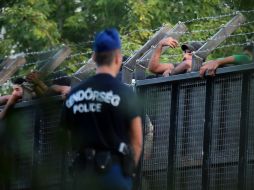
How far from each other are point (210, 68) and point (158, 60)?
770 millimetres

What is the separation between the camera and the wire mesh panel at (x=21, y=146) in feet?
9.78

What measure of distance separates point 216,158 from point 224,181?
580 millimetres

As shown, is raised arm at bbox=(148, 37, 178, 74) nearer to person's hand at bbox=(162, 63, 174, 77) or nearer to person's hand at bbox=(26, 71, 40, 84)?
person's hand at bbox=(162, 63, 174, 77)

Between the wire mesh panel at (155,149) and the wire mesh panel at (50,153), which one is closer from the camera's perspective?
the wire mesh panel at (50,153)

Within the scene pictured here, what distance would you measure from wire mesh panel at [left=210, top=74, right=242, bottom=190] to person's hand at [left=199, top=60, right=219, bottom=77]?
4.0 inches

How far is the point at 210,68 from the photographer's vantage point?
8.42 m

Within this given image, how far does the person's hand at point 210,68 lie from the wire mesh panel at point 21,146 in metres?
5.28

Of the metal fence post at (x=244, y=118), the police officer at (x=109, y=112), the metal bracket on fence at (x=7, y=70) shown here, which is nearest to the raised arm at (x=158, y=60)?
the metal fence post at (x=244, y=118)

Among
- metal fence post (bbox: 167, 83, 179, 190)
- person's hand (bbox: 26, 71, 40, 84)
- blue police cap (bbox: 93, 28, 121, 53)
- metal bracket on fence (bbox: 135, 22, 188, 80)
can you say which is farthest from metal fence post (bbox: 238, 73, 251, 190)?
person's hand (bbox: 26, 71, 40, 84)

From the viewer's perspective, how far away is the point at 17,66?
31.5 feet

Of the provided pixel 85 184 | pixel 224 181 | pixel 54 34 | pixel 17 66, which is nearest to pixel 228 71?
pixel 224 181

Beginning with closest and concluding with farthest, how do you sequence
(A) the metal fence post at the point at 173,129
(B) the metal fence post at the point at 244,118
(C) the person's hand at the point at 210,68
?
(B) the metal fence post at the point at 244,118 → (C) the person's hand at the point at 210,68 → (A) the metal fence post at the point at 173,129

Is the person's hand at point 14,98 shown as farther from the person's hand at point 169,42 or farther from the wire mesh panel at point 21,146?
the person's hand at point 169,42

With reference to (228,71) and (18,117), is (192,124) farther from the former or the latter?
(18,117)
